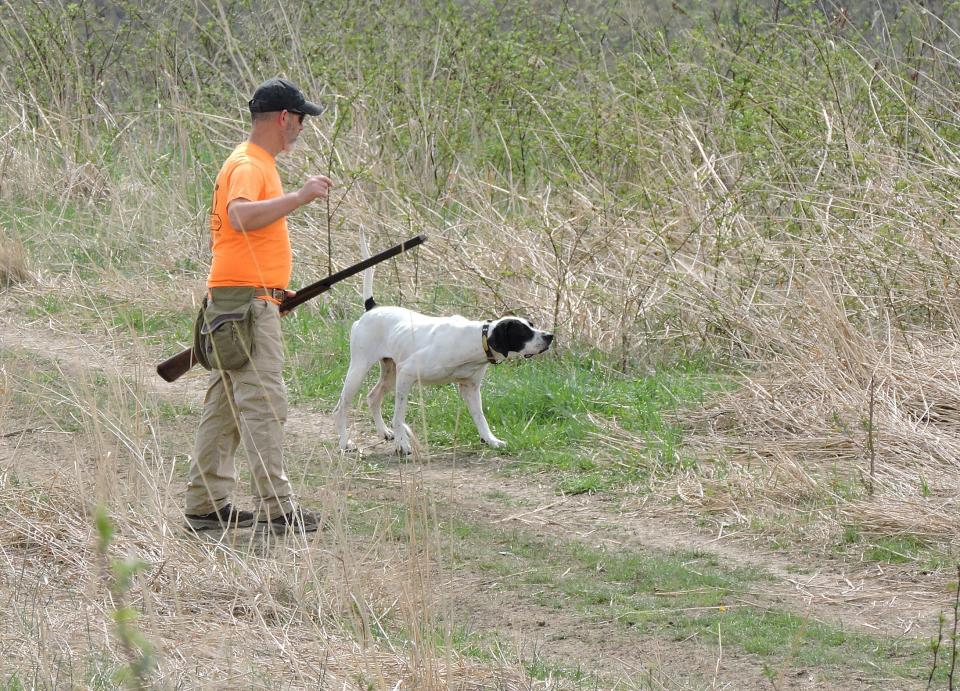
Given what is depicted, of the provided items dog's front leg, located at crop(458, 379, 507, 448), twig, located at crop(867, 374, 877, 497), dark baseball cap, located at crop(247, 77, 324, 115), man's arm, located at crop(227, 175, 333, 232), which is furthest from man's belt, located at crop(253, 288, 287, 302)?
twig, located at crop(867, 374, 877, 497)

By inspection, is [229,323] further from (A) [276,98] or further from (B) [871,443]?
(B) [871,443]

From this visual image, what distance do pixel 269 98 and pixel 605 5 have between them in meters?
8.58

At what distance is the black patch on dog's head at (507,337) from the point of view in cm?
716

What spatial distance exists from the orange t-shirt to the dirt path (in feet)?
1.95

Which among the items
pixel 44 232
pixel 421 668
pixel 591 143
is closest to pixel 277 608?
pixel 421 668

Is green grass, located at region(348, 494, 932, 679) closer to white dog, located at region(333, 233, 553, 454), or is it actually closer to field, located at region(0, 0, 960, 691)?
field, located at region(0, 0, 960, 691)

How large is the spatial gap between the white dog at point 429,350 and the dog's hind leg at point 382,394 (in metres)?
0.01

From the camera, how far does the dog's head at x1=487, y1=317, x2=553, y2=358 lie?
23.5 ft

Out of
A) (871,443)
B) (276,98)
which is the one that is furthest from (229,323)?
(871,443)

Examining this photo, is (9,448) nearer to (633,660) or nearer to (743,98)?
(633,660)

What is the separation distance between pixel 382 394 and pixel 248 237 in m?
2.49

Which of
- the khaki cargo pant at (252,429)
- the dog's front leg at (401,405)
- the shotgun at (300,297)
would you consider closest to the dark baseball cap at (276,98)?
the shotgun at (300,297)

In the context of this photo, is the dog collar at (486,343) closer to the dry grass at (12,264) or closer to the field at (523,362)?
the field at (523,362)

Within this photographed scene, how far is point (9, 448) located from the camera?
718cm
